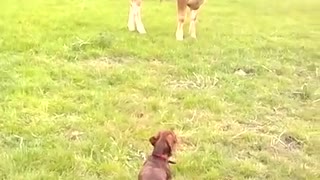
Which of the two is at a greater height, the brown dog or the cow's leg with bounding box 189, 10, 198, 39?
the brown dog

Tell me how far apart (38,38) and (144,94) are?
2892mm

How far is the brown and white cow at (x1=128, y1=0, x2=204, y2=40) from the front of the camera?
1063 cm

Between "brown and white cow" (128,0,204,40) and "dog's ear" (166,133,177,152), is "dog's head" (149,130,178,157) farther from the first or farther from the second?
"brown and white cow" (128,0,204,40)

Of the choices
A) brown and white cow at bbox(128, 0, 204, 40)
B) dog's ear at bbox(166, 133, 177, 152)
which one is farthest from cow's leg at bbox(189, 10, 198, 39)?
dog's ear at bbox(166, 133, 177, 152)

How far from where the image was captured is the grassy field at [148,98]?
550cm

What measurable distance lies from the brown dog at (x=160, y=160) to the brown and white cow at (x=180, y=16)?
625 cm

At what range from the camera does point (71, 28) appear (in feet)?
35.6

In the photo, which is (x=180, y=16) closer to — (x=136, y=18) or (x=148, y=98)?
(x=136, y=18)

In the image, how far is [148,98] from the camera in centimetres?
723

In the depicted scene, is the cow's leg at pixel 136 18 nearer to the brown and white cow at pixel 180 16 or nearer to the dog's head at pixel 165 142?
the brown and white cow at pixel 180 16

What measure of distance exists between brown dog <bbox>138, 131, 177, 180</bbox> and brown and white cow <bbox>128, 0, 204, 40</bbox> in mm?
6249

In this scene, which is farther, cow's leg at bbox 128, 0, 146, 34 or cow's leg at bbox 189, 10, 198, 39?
cow's leg at bbox 128, 0, 146, 34

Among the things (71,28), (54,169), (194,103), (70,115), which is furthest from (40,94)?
(71,28)

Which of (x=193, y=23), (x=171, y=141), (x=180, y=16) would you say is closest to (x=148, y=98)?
(x=171, y=141)
